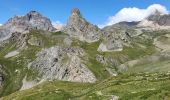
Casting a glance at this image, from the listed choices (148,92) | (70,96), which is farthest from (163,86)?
(70,96)

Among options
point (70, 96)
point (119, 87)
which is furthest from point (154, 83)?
point (70, 96)

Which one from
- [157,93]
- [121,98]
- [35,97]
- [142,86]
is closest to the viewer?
[157,93]

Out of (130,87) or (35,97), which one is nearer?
(130,87)

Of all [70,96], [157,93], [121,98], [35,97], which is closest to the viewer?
[157,93]

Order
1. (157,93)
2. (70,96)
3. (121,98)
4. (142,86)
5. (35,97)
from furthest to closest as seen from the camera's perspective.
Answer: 1. (35,97)
2. (70,96)
3. (142,86)
4. (121,98)
5. (157,93)

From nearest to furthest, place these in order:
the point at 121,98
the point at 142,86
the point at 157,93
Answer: the point at 157,93, the point at 121,98, the point at 142,86

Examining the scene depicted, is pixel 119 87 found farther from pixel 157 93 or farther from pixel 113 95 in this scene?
pixel 157 93

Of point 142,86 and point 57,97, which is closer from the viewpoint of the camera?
point 142,86

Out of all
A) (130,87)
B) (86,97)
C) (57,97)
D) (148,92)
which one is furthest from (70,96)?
(148,92)

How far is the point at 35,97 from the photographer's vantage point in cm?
10069

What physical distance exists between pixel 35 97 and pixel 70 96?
1219 cm

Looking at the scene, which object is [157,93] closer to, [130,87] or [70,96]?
[130,87]

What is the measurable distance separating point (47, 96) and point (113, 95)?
2362 centimetres

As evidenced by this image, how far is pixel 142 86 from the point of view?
3258 inches
